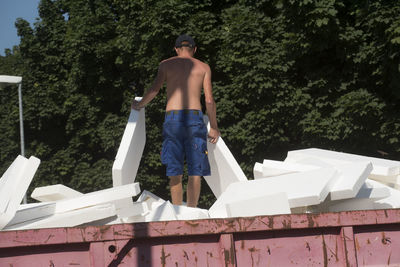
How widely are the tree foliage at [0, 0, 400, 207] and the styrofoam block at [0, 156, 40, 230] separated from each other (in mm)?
8067

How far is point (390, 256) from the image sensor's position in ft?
10.2

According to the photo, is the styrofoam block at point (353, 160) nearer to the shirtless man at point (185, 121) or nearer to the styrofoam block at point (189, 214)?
the shirtless man at point (185, 121)

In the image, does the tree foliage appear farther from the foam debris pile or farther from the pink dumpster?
the pink dumpster

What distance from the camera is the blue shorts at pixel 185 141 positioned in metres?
5.13

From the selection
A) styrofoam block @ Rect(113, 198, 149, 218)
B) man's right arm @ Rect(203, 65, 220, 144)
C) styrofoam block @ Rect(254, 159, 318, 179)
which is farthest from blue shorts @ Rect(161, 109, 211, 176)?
styrofoam block @ Rect(113, 198, 149, 218)

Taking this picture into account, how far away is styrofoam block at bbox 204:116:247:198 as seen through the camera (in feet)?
18.4

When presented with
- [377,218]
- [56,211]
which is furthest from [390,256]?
[56,211]

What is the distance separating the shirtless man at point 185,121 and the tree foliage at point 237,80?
5.95 metres

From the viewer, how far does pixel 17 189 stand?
3.59 m

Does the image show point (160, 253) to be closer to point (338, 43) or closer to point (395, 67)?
point (395, 67)

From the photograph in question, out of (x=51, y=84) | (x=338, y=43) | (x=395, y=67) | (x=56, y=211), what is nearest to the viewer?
(x=56, y=211)

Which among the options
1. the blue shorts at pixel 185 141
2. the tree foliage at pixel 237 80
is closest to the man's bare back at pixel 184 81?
the blue shorts at pixel 185 141

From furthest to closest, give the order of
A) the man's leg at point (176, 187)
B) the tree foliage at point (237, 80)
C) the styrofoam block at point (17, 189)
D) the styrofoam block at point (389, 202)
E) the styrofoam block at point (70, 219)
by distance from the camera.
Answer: the tree foliage at point (237, 80) < the man's leg at point (176, 187) < the styrofoam block at point (389, 202) < the styrofoam block at point (70, 219) < the styrofoam block at point (17, 189)

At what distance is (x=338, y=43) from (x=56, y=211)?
30.9 feet
